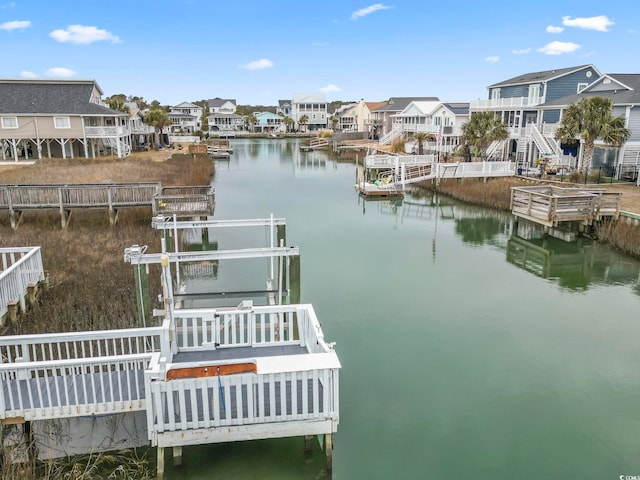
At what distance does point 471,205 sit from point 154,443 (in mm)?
25578

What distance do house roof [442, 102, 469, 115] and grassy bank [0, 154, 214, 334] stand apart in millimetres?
29759

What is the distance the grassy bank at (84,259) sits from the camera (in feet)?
36.5

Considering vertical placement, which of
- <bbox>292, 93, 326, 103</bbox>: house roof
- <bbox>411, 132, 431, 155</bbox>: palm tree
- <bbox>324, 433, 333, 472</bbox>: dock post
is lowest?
<bbox>324, 433, 333, 472</bbox>: dock post

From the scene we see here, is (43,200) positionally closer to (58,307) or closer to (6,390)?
(58,307)

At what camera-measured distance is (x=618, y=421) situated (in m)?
8.84

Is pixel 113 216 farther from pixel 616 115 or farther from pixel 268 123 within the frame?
pixel 268 123

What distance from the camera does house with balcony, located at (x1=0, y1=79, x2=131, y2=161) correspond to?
39.5 m

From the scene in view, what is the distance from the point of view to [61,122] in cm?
4019

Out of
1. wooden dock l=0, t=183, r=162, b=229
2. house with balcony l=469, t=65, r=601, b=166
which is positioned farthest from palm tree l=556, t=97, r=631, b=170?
wooden dock l=0, t=183, r=162, b=229

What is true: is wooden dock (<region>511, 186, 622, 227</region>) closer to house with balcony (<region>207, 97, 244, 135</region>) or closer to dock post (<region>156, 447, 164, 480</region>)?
dock post (<region>156, 447, 164, 480</region>)

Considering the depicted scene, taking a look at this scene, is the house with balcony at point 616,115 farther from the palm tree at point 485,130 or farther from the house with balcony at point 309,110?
the house with balcony at point 309,110

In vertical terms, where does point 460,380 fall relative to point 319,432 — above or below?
below

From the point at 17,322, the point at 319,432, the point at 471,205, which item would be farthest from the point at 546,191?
the point at 17,322

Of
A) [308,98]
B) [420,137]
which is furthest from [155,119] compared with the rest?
[308,98]
